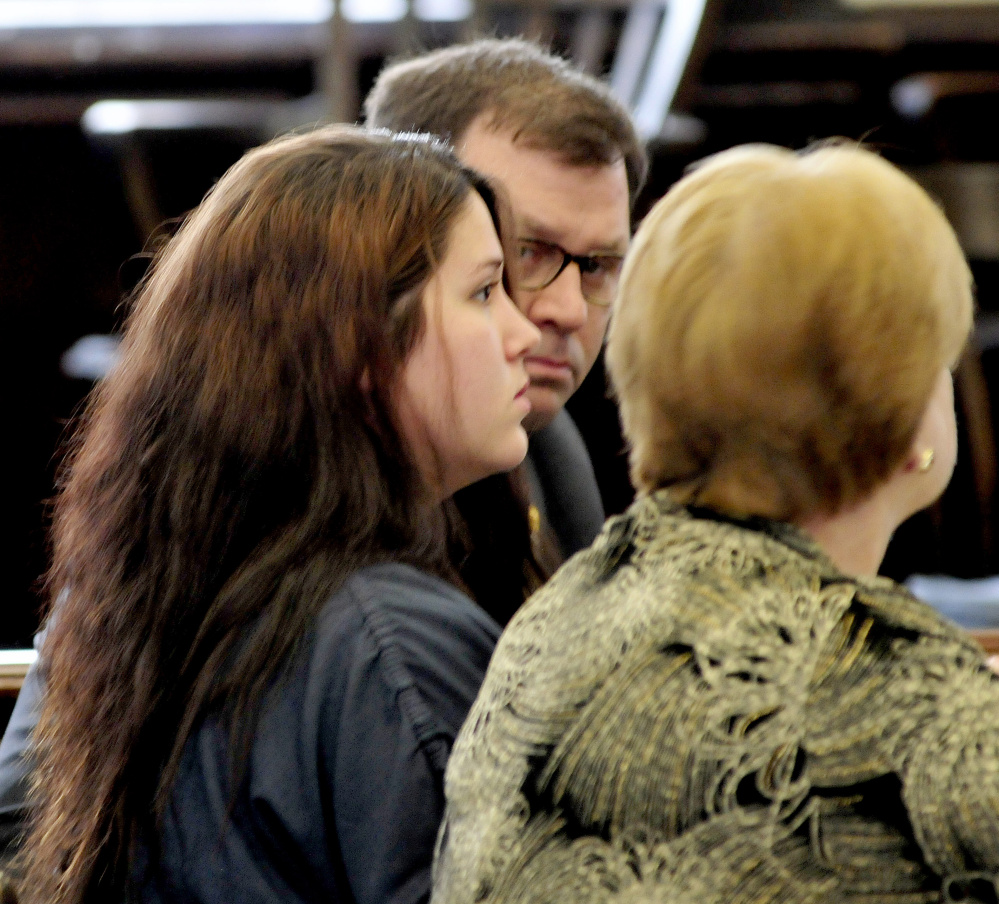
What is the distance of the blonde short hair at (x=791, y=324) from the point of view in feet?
2.64

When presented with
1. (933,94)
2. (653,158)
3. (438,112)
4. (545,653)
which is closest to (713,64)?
(653,158)

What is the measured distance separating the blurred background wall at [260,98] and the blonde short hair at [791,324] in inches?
94.5

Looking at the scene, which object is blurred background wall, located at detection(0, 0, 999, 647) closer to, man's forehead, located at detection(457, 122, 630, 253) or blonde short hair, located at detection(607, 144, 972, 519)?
man's forehead, located at detection(457, 122, 630, 253)

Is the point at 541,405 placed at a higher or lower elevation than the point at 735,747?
lower

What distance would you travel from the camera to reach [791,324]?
805 millimetres

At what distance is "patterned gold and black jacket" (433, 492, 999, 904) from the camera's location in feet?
2.50

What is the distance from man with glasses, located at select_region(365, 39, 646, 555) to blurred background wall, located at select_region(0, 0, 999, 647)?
1.56 metres

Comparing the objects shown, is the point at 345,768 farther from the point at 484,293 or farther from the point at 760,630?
the point at 484,293

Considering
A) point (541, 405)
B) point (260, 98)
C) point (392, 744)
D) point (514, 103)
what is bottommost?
point (260, 98)

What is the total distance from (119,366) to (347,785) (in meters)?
0.47

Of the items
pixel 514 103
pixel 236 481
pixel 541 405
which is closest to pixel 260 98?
pixel 514 103

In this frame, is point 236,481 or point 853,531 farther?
point 236,481

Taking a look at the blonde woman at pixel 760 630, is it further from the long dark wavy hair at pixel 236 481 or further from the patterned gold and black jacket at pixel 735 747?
the long dark wavy hair at pixel 236 481

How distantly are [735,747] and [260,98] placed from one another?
11.4 feet
